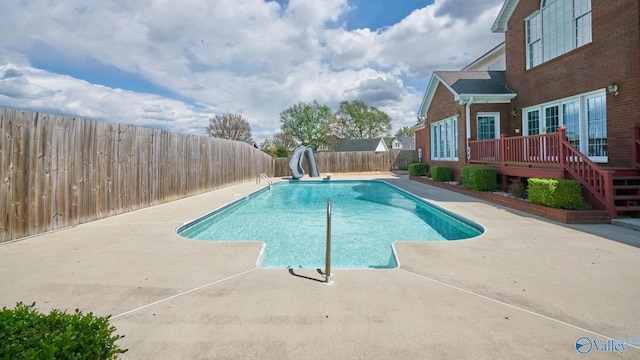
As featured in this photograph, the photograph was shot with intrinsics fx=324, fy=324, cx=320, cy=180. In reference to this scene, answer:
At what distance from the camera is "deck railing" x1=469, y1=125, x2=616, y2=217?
6.58m

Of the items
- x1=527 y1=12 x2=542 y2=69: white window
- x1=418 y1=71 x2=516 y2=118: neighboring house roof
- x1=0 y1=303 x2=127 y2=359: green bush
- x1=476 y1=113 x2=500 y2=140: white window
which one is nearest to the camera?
x1=0 y1=303 x2=127 y2=359: green bush

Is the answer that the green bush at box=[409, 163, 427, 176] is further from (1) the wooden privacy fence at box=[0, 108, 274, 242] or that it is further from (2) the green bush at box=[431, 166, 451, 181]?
(1) the wooden privacy fence at box=[0, 108, 274, 242]

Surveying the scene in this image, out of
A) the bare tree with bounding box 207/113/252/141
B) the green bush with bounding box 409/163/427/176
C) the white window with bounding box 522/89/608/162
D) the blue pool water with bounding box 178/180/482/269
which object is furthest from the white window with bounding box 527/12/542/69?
the bare tree with bounding box 207/113/252/141

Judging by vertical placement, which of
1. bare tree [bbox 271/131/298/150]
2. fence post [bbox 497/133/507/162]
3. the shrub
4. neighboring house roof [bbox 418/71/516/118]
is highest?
bare tree [bbox 271/131/298/150]

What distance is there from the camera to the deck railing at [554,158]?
6.58 m

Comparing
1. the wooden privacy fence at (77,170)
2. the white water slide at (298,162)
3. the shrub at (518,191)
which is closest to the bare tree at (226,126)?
the white water slide at (298,162)

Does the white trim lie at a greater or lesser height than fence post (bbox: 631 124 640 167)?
greater

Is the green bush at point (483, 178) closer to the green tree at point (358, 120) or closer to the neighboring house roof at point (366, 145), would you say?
the neighboring house roof at point (366, 145)

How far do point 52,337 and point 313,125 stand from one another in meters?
52.4

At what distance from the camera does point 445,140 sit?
15430mm

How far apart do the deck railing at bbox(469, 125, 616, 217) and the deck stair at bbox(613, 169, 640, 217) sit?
0.27 metres

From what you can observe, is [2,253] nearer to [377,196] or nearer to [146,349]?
[146,349]

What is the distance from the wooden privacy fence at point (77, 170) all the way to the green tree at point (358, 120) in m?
46.3

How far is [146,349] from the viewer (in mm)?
2369
